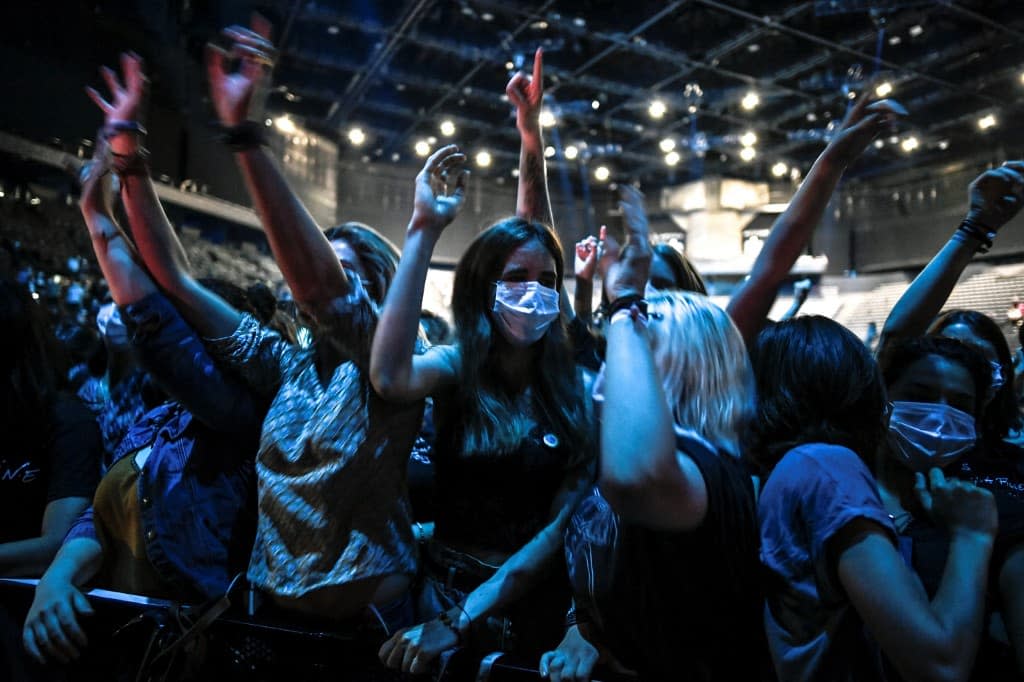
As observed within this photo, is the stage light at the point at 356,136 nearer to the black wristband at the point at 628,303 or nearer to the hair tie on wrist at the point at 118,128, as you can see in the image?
the hair tie on wrist at the point at 118,128

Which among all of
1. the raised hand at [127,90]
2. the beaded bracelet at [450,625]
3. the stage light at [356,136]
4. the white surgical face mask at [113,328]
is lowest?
the beaded bracelet at [450,625]

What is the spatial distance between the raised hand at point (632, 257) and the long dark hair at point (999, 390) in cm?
115

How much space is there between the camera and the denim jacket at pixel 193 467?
4.80 feet

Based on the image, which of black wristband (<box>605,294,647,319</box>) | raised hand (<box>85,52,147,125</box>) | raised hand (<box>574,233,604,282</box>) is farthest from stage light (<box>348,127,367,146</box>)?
black wristband (<box>605,294,647,319</box>)

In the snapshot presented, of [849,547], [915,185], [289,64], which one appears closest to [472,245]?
[849,547]

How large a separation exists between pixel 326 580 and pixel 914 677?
1111 mm

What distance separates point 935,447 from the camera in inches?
64.9

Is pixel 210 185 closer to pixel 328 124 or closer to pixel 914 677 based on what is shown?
pixel 328 124

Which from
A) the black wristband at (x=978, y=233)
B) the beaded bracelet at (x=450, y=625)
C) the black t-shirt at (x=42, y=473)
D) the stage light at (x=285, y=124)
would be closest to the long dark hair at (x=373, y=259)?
the beaded bracelet at (x=450, y=625)

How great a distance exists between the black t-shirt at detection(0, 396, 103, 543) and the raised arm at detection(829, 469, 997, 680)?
199cm

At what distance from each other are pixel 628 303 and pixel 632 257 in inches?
6.5

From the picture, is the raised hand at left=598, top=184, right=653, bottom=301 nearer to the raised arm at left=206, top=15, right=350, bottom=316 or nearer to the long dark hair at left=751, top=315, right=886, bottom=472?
the long dark hair at left=751, top=315, right=886, bottom=472

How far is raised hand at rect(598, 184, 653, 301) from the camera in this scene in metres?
1.30

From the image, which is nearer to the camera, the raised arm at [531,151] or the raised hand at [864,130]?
the raised hand at [864,130]
